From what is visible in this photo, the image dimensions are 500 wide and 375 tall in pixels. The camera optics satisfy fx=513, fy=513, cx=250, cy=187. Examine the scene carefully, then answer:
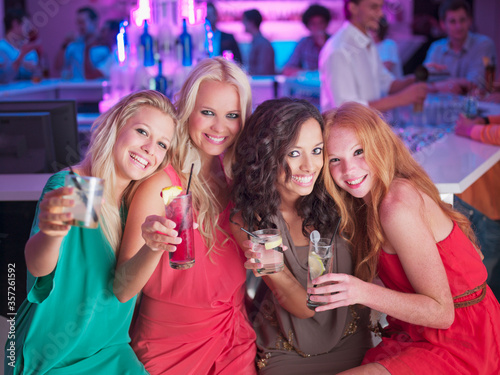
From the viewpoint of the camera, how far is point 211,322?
1.88 metres

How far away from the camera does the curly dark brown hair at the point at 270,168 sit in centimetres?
178

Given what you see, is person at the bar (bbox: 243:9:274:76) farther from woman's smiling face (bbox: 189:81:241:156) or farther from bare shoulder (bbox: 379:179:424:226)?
bare shoulder (bbox: 379:179:424:226)

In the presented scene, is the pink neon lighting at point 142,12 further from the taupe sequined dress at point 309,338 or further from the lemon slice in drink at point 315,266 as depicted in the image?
the lemon slice in drink at point 315,266

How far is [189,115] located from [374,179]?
0.73 meters

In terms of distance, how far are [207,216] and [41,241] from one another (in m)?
0.64

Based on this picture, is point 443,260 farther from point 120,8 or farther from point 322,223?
point 120,8


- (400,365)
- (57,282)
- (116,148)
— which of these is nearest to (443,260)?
(400,365)

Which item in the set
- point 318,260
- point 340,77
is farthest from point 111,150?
point 340,77

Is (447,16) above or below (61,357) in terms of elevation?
above

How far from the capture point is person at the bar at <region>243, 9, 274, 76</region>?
659 cm

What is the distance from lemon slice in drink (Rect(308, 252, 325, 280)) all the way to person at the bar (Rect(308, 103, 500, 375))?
1.6 inches

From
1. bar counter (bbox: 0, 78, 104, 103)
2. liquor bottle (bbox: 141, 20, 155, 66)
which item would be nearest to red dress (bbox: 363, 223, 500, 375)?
liquor bottle (bbox: 141, 20, 155, 66)

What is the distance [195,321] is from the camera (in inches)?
73.5

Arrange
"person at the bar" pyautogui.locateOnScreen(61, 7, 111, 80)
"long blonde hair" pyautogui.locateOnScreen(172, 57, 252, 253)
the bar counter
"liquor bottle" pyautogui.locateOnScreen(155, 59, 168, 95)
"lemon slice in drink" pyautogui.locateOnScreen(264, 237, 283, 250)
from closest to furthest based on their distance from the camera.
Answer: "lemon slice in drink" pyautogui.locateOnScreen(264, 237, 283, 250) < "long blonde hair" pyautogui.locateOnScreen(172, 57, 252, 253) < "liquor bottle" pyautogui.locateOnScreen(155, 59, 168, 95) < the bar counter < "person at the bar" pyautogui.locateOnScreen(61, 7, 111, 80)
